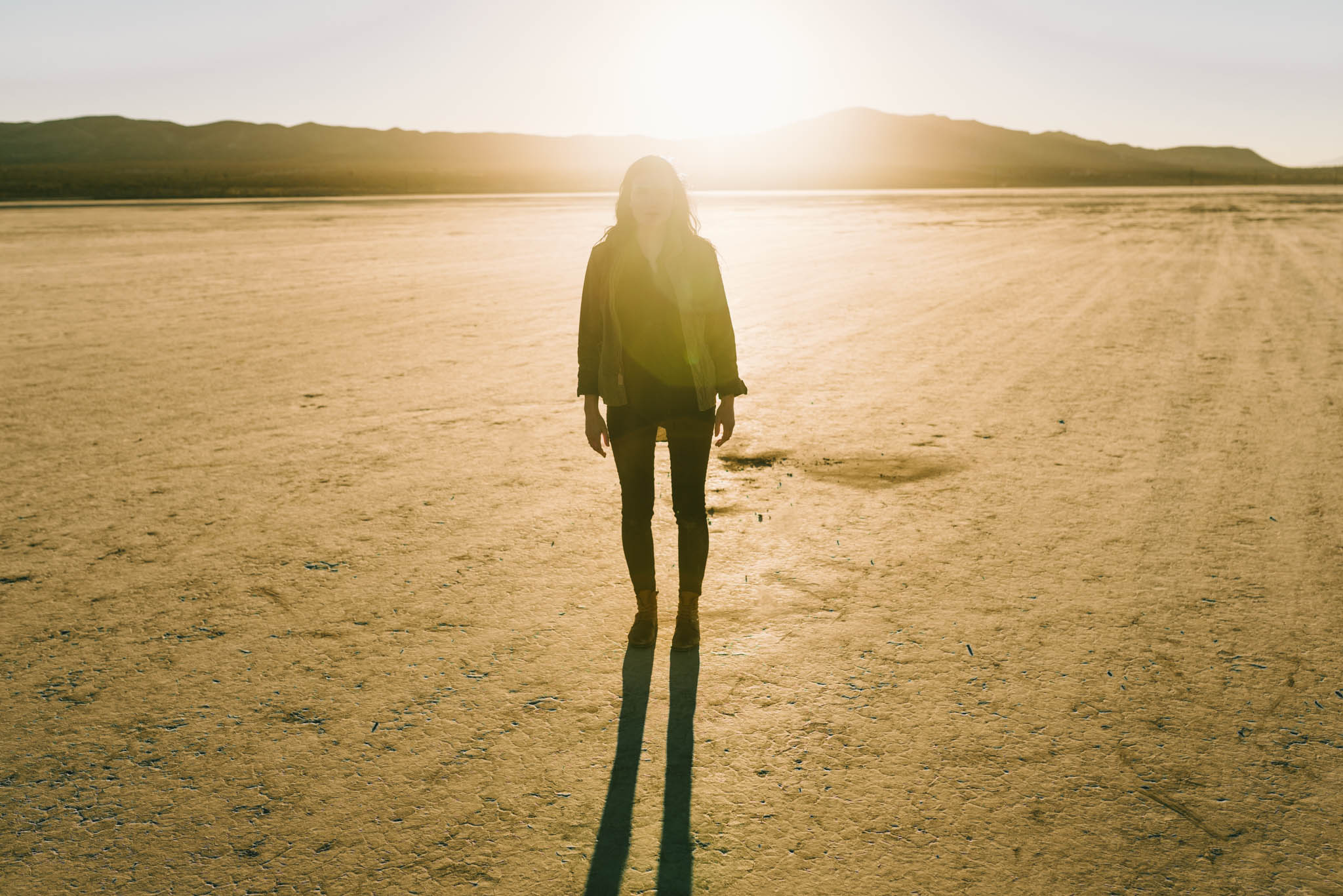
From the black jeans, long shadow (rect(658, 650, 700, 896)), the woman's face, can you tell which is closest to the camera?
long shadow (rect(658, 650, 700, 896))

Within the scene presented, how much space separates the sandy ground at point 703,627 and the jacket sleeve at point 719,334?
3.51 feet

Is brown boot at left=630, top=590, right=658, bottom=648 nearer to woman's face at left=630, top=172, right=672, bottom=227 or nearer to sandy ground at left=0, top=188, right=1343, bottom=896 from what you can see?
sandy ground at left=0, top=188, right=1343, bottom=896

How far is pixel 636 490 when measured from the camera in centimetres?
339

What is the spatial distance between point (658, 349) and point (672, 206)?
21.2 inches

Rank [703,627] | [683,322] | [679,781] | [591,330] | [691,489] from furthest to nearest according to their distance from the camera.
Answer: [703,627]
[691,489]
[591,330]
[683,322]
[679,781]

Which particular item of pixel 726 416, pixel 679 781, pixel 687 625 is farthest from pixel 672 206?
pixel 679 781

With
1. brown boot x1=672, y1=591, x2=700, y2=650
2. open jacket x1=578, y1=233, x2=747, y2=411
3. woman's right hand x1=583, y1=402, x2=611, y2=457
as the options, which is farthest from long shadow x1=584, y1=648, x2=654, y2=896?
open jacket x1=578, y1=233, x2=747, y2=411

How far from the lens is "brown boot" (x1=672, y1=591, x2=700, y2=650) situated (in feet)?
11.1

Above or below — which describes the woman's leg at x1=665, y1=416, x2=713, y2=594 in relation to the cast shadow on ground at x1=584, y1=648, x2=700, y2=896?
above

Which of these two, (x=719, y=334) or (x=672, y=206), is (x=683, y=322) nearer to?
(x=719, y=334)

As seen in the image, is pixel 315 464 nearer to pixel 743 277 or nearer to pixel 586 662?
pixel 586 662

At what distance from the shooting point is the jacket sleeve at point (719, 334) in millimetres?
3238

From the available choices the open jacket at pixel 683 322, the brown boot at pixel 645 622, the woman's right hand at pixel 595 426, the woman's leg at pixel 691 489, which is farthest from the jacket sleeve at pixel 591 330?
the brown boot at pixel 645 622

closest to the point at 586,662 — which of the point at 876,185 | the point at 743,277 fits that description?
the point at 743,277
